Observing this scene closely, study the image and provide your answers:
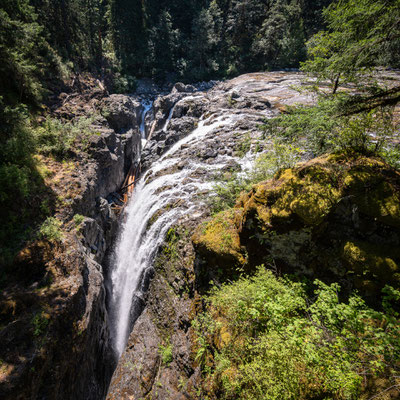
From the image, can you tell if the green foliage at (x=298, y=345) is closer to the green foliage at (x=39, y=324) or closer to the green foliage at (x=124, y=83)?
Result: the green foliage at (x=39, y=324)

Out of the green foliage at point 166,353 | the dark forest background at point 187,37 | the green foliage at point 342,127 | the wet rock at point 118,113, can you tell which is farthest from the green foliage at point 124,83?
the green foliage at point 166,353

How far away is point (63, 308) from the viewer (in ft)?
19.6

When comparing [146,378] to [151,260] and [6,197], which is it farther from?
[6,197]

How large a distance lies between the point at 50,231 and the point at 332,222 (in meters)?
9.54

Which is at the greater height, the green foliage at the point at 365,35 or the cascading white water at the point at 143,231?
the green foliage at the point at 365,35

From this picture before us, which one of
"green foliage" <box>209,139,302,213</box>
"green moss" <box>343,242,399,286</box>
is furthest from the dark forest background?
"green moss" <box>343,242,399,286</box>

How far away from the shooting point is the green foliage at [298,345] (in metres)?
2.52

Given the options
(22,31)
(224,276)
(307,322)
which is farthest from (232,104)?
(307,322)

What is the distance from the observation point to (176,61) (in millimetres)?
34312

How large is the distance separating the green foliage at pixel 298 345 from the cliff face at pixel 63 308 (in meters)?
4.58

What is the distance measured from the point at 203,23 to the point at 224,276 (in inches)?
1610

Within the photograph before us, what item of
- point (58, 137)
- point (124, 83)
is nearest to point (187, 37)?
point (124, 83)

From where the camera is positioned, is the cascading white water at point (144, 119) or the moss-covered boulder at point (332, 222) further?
the cascading white water at point (144, 119)

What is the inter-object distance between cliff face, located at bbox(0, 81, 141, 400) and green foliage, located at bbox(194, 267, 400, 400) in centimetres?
458
